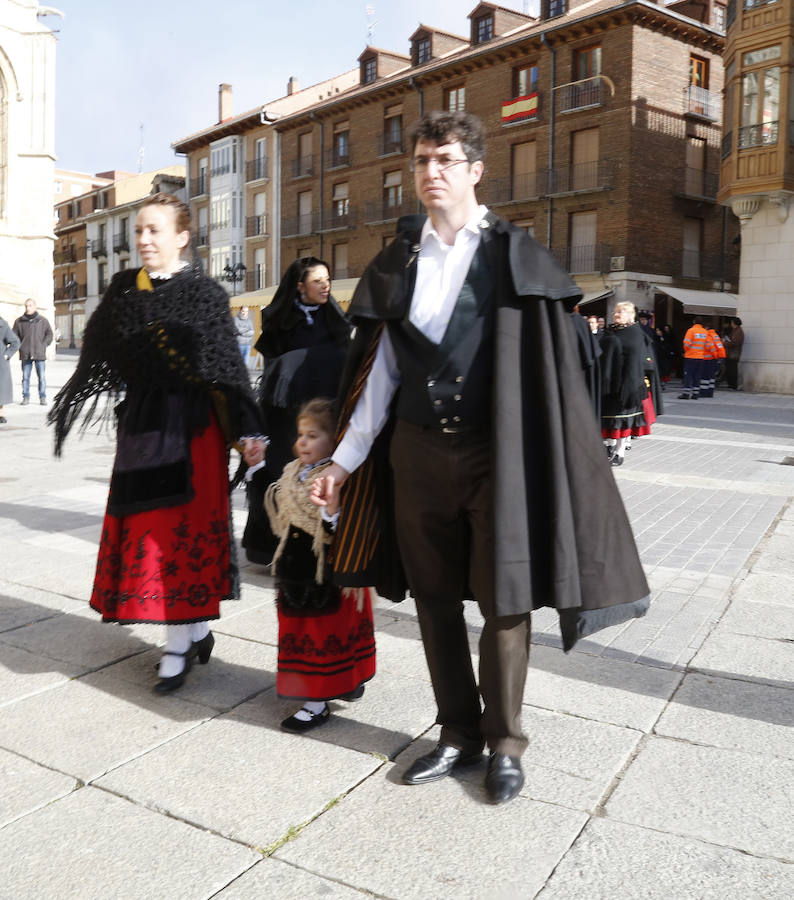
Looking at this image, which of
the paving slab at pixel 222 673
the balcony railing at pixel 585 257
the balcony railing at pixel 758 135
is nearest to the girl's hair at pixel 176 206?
the paving slab at pixel 222 673

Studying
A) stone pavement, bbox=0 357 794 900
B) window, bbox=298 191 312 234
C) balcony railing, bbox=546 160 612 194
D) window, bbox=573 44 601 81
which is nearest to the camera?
stone pavement, bbox=0 357 794 900

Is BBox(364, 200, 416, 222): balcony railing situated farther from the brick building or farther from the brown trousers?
the brown trousers

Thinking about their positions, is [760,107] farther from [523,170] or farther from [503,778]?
[503,778]

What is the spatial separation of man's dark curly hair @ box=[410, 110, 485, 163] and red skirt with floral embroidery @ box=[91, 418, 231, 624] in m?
1.50

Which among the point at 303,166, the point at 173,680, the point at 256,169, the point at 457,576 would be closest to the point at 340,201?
the point at 303,166

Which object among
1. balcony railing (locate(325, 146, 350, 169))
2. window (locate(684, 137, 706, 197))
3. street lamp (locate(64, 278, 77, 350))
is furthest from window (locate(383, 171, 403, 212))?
street lamp (locate(64, 278, 77, 350))

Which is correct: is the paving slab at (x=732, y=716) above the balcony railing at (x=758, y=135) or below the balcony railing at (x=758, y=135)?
below

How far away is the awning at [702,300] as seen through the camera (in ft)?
98.9

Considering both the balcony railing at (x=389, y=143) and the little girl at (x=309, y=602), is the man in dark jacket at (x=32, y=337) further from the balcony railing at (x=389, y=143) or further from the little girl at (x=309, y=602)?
the balcony railing at (x=389, y=143)

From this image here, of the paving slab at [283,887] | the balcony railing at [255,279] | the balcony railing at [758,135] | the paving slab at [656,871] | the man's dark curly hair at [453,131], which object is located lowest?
the paving slab at [283,887]

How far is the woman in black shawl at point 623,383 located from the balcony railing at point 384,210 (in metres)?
27.6

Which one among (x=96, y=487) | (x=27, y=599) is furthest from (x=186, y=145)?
(x=27, y=599)

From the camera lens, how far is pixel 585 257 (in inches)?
1195

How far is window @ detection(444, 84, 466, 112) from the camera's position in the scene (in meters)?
34.6
